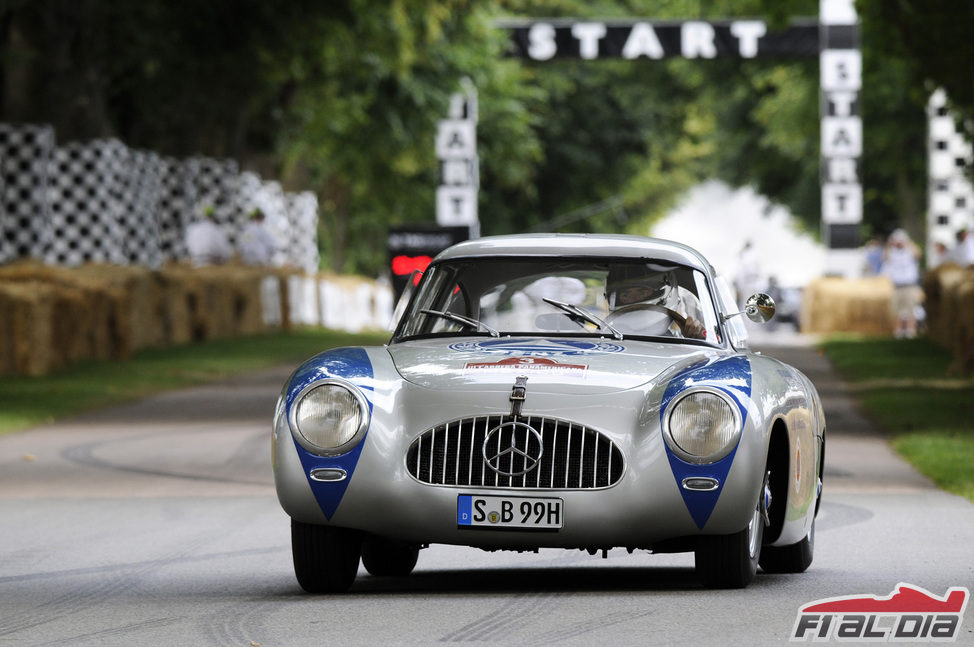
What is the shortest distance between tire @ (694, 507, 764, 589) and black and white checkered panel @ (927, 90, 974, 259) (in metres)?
34.0

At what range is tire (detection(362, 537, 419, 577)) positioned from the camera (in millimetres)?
8641

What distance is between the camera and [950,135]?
41250 millimetres

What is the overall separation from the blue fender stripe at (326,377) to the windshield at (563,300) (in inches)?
33.8

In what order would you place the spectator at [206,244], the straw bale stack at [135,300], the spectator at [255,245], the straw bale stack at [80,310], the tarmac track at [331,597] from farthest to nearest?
the spectator at [255,245], the spectator at [206,244], the straw bale stack at [135,300], the straw bale stack at [80,310], the tarmac track at [331,597]

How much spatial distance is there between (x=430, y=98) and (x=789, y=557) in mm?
35757

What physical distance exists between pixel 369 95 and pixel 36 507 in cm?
3269

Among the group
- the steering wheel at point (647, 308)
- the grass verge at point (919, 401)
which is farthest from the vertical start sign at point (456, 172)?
the steering wheel at point (647, 308)

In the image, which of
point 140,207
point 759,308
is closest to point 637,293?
point 759,308

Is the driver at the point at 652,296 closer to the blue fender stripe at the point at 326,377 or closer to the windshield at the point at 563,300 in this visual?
the windshield at the point at 563,300

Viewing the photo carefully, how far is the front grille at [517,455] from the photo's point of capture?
7.60 metres

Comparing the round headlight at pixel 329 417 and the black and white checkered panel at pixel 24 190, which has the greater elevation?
the black and white checkered panel at pixel 24 190

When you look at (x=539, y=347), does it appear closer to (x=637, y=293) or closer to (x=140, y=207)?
(x=637, y=293)

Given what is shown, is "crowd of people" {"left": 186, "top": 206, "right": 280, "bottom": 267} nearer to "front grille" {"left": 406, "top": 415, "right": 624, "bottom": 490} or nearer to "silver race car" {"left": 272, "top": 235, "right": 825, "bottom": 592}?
"silver race car" {"left": 272, "top": 235, "right": 825, "bottom": 592}

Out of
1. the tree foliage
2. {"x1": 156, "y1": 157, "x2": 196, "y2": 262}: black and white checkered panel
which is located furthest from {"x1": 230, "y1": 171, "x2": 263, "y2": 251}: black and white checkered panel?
{"x1": 156, "y1": 157, "x2": 196, "y2": 262}: black and white checkered panel
